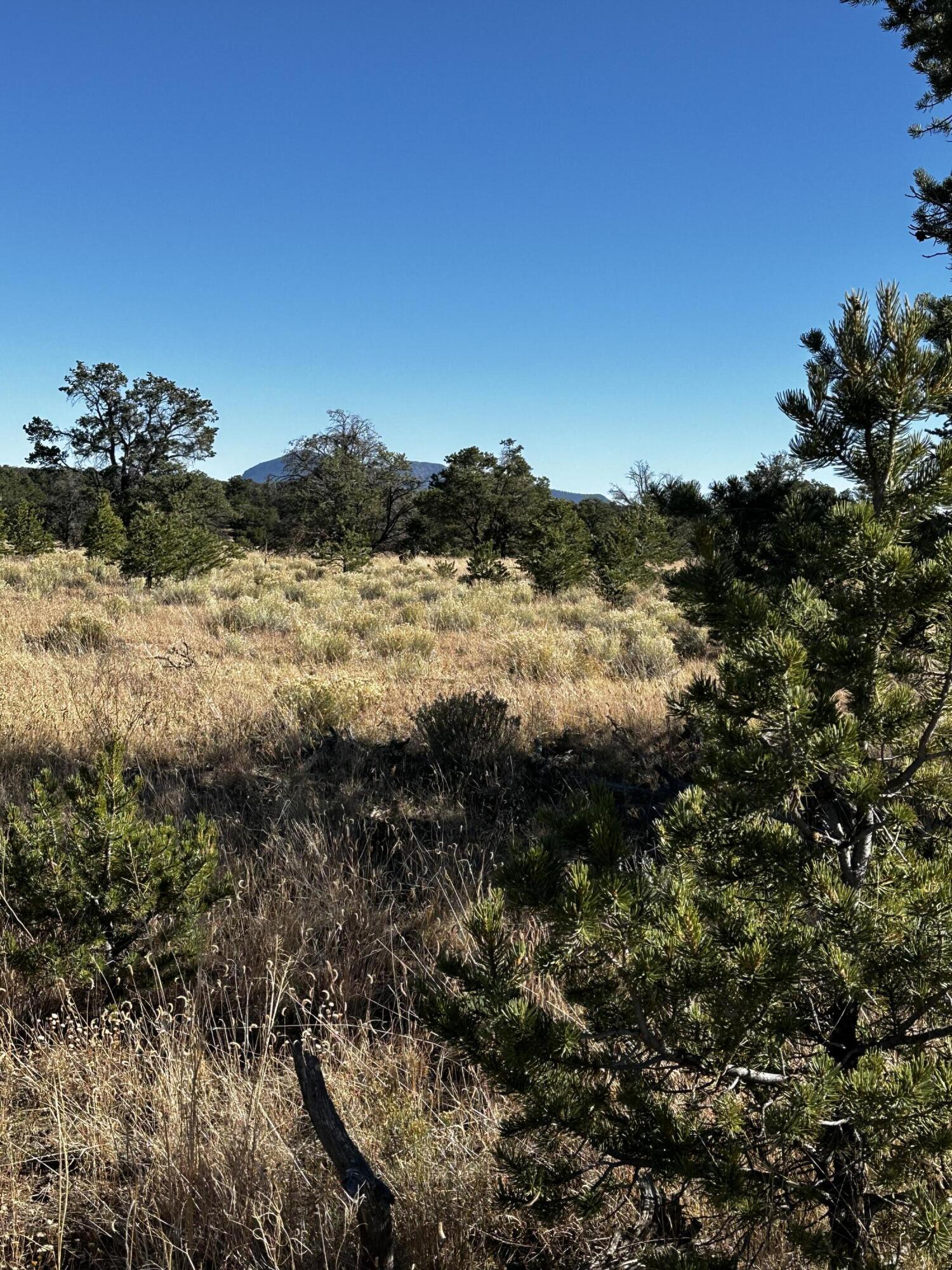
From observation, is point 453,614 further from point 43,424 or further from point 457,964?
point 43,424

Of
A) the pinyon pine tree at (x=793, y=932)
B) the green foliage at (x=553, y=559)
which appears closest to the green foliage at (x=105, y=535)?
the green foliage at (x=553, y=559)

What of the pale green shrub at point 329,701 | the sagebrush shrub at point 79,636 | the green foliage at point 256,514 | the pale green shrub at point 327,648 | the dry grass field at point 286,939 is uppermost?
the green foliage at point 256,514

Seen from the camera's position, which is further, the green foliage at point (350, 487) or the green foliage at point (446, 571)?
the green foliage at point (350, 487)

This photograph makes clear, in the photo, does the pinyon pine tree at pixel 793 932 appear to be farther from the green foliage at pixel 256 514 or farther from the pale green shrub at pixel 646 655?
the green foliage at pixel 256 514

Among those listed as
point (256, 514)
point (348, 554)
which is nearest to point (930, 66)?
point (348, 554)

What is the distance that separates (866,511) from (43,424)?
1750 inches

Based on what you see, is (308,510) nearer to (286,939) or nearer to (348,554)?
(348,554)

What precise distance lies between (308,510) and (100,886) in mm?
37422

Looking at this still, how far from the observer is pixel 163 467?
1566 inches

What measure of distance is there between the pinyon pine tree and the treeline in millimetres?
11354

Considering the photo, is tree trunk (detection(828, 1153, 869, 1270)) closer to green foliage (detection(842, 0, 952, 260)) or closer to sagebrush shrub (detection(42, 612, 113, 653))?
green foliage (detection(842, 0, 952, 260))

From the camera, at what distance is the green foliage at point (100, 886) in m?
2.85

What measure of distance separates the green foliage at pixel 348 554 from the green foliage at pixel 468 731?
19.4m

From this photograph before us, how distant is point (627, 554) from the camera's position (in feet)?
64.6
